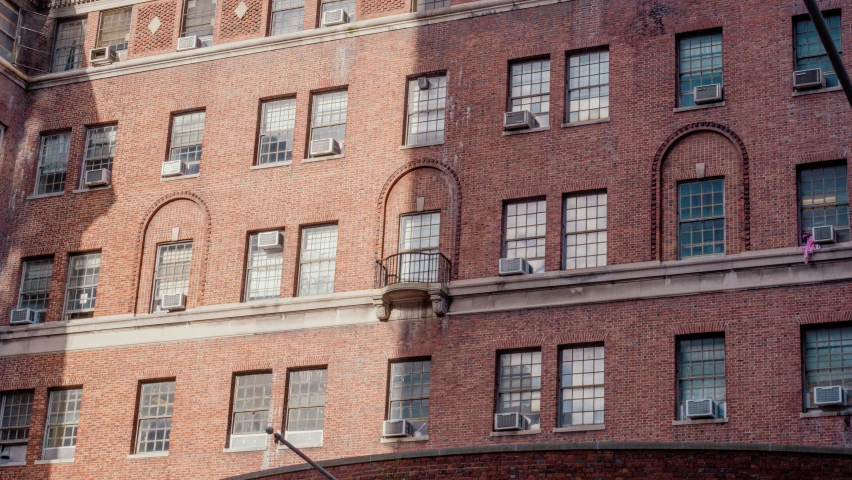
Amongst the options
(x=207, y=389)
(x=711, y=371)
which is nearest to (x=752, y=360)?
(x=711, y=371)

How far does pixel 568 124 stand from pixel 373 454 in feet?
Result: 35.3

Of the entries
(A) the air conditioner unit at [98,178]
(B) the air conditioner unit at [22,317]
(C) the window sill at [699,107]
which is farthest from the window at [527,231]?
(B) the air conditioner unit at [22,317]

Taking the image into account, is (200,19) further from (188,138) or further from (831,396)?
(831,396)

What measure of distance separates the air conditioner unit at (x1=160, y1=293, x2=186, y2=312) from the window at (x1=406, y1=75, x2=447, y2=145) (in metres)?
8.43

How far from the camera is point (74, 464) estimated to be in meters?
45.8

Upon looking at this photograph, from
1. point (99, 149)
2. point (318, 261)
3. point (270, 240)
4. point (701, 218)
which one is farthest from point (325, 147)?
point (701, 218)

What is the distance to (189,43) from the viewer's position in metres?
49.4

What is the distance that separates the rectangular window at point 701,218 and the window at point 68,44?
22.3 metres

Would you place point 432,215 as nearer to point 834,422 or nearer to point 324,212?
point 324,212

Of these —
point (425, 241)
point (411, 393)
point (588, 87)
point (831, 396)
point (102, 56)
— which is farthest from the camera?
point (102, 56)

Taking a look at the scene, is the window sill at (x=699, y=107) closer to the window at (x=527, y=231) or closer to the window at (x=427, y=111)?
the window at (x=527, y=231)

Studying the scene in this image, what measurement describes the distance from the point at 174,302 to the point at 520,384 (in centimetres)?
1158

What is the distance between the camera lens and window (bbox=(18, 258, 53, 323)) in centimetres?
4888

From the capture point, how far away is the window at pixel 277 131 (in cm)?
4694
